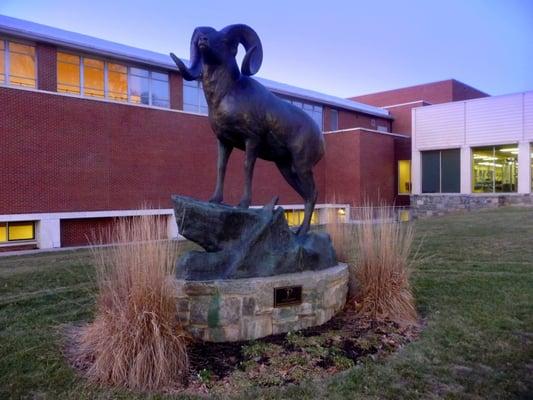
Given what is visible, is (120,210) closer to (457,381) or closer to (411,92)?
(457,381)

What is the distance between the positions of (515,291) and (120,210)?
16.2 meters

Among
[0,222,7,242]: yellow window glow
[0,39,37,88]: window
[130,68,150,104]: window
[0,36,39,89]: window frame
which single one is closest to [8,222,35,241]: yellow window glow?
[0,222,7,242]: yellow window glow

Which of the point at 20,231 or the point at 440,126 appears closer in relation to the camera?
the point at 20,231

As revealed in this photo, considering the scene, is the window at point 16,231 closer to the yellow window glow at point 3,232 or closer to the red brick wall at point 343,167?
the yellow window glow at point 3,232

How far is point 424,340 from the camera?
4820 millimetres

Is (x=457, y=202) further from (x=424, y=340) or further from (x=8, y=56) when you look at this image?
(x=424, y=340)

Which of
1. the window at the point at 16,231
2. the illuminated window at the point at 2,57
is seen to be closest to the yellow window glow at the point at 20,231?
the window at the point at 16,231

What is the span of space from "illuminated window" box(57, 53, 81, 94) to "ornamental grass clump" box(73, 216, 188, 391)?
1846cm

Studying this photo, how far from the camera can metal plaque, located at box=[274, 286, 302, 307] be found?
4.77 m

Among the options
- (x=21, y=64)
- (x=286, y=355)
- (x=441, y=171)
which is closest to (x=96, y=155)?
(x=21, y=64)

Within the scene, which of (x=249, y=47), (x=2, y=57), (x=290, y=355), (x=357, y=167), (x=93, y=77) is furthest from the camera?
(x=357, y=167)

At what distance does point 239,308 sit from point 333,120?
29080 millimetres

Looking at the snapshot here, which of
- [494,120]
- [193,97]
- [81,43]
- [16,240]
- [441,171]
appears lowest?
[16,240]

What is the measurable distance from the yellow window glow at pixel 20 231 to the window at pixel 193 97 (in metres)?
9.80
